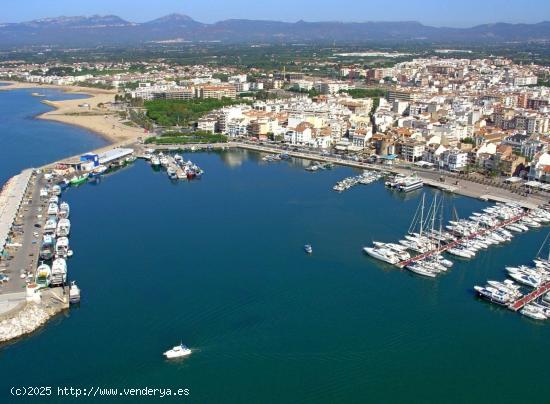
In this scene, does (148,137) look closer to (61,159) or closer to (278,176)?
(61,159)

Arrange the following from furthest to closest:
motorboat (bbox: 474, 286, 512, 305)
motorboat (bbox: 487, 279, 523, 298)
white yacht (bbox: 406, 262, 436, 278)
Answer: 1. white yacht (bbox: 406, 262, 436, 278)
2. motorboat (bbox: 487, 279, 523, 298)
3. motorboat (bbox: 474, 286, 512, 305)

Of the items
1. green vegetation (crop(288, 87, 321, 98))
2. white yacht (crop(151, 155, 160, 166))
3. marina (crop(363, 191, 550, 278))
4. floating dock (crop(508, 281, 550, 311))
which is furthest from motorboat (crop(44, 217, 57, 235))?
green vegetation (crop(288, 87, 321, 98))

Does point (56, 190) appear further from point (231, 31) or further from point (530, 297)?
point (231, 31)

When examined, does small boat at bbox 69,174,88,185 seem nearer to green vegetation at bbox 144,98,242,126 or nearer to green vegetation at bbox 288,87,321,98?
green vegetation at bbox 144,98,242,126

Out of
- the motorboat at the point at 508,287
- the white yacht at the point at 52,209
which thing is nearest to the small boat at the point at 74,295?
the white yacht at the point at 52,209

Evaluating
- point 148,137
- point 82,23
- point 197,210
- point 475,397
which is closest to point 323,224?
point 197,210

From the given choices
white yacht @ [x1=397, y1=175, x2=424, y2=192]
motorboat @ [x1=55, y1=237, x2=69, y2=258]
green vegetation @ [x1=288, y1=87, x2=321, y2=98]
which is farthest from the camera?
green vegetation @ [x1=288, y1=87, x2=321, y2=98]

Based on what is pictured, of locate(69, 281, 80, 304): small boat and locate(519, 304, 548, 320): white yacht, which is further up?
locate(69, 281, 80, 304): small boat

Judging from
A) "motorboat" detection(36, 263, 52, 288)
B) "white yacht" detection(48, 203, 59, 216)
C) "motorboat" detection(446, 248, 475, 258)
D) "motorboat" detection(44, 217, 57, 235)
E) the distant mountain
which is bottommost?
"motorboat" detection(446, 248, 475, 258)
